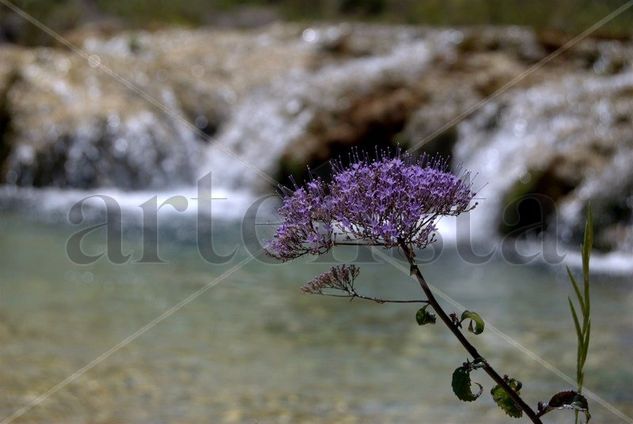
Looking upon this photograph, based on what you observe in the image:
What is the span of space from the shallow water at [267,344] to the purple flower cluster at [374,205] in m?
2.72

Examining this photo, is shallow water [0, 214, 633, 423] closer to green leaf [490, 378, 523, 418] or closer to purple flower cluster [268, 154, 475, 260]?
green leaf [490, 378, 523, 418]

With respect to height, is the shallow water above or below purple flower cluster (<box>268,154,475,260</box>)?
above

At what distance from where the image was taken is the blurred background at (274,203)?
19.3 feet

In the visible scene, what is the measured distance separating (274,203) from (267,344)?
785cm

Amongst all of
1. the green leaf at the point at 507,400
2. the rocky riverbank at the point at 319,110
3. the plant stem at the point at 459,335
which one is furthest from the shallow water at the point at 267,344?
the rocky riverbank at the point at 319,110

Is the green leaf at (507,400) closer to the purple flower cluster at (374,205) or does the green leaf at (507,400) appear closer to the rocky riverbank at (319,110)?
the purple flower cluster at (374,205)

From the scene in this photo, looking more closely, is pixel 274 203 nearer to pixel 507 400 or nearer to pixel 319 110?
pixel 319 110

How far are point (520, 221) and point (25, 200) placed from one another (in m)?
7.36

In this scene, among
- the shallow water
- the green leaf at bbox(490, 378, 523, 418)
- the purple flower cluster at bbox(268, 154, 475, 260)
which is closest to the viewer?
the purple flower cluster at bbox(268, 154, 475, 260)

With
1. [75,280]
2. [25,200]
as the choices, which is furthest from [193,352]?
[25,200]

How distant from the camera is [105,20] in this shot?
29562mm

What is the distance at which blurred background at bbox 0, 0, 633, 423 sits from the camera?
588 cm

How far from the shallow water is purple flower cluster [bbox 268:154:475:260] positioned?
272 cm

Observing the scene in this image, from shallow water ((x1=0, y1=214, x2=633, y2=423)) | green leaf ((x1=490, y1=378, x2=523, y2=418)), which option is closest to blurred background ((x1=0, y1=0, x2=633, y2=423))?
shallow water ((x1=0, y1=214, x2=633, y2=423))
